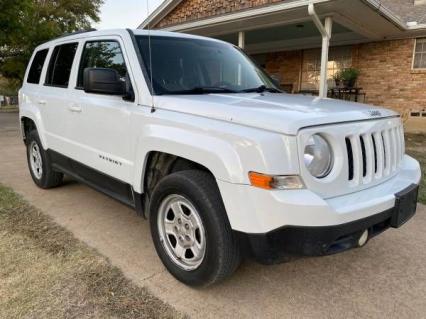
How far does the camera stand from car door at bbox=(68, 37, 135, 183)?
3.30 meters

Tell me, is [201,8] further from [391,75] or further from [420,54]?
[420,54]

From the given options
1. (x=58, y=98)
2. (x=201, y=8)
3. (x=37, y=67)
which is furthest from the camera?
(x=201, y=8)

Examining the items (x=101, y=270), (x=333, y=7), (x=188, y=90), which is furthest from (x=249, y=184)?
(x=333, y=7)

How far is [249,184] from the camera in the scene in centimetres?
226

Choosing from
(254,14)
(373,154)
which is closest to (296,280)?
(373,154)

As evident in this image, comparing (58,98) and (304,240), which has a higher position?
(58,98)

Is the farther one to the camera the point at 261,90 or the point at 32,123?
the point at 32,123

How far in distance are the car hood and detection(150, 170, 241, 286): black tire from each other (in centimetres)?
45

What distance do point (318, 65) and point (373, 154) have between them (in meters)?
13.0

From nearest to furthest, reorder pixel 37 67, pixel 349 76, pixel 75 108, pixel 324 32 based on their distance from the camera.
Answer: pixel 75 108, pixel 37 67, pixel 324 32, pixel 349 76

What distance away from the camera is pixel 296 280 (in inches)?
118

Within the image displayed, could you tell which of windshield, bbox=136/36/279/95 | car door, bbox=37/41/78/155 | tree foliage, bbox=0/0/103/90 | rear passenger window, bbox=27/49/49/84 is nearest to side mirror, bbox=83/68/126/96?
windshield, bbox=136/36/279/95

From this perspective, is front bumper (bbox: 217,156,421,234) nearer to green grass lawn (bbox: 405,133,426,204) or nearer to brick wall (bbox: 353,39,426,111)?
green grass lawn (bbox: 405,133,426,204)

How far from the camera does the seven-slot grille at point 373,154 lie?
2.47 meters
